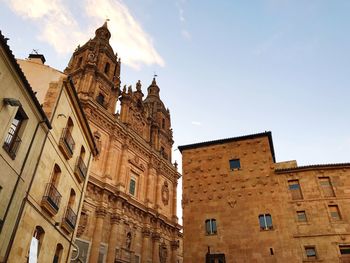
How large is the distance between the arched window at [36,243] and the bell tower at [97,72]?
59.5ft

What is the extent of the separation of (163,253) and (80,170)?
821 inches

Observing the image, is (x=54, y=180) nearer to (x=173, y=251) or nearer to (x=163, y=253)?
(x=163, y=253)

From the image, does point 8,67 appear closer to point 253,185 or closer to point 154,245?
point 253,185

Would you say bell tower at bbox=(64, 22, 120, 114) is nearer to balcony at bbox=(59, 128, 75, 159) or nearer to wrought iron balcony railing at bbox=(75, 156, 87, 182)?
wrought iron balcony railing at bbox=(75, 156, 87, 182)

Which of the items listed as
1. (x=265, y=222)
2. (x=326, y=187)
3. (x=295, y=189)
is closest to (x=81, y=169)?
(x=265, y=222)

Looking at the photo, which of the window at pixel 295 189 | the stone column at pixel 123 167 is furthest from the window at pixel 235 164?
the stone column at pixel 123 167

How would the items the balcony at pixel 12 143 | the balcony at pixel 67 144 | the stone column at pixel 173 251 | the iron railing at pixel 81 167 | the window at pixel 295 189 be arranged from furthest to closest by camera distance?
the stone column at pixel 173 251, the window at pixel 295 189, the iron railing at pixel 81 167, the balcony at pixel 67 144, the balcony at pixel 12 143

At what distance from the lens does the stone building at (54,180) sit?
11.8 meters

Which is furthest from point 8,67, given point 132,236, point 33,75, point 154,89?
point 154,89

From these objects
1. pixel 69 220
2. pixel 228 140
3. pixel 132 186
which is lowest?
pixel 69 220

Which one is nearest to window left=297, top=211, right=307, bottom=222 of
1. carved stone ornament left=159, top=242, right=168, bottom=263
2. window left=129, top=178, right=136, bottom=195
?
window left=129, top=178, right=136, bottom=195

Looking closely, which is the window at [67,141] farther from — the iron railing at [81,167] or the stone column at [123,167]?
the stone column at [123,167]

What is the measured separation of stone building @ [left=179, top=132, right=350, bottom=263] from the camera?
57.0 ft

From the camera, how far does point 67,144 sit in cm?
1471
